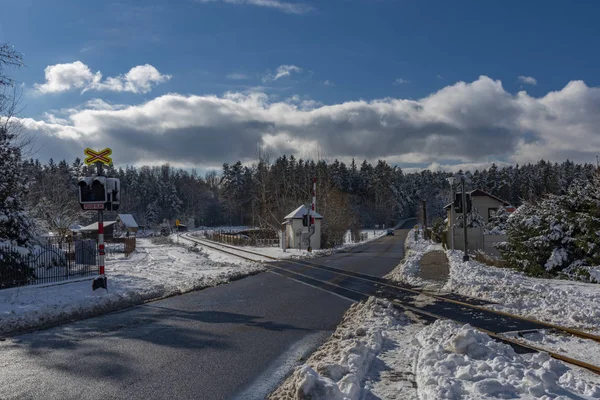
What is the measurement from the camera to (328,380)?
559cm

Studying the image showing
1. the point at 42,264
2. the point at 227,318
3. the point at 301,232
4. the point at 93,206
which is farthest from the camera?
the point at 301,232

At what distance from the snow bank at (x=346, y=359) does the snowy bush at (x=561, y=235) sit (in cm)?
1070

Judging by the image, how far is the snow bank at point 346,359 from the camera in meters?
5.32

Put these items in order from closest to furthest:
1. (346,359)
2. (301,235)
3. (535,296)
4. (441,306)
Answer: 1. (346,359)
2. (441,306)
3. (535,296)
4. (301,235)

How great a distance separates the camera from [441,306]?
12.0 m

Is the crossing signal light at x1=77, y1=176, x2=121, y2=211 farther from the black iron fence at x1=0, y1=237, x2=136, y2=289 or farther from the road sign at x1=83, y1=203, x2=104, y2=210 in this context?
the black iron fence at x1=0, y1=237, x2=136, y2=289

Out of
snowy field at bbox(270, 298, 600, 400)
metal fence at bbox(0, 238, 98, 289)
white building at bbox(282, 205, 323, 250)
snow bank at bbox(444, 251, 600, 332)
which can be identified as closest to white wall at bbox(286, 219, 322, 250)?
white building at bbox(282, 205, 323, 250)

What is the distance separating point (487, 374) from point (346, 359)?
1.88 m

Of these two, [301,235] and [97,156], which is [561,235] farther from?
[301,235]

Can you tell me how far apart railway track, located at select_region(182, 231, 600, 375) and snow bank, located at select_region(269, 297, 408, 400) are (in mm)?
1181

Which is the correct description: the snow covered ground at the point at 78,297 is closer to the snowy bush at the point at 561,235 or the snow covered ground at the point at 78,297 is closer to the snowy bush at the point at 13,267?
the snowy bush at the point at 13,267

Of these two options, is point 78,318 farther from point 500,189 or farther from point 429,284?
point 500,189

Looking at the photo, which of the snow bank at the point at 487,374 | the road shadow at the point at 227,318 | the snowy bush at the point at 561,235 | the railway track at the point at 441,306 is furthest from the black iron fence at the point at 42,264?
the snowy bush at the point at 561,235

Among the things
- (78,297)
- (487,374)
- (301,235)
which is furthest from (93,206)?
(301,235)
